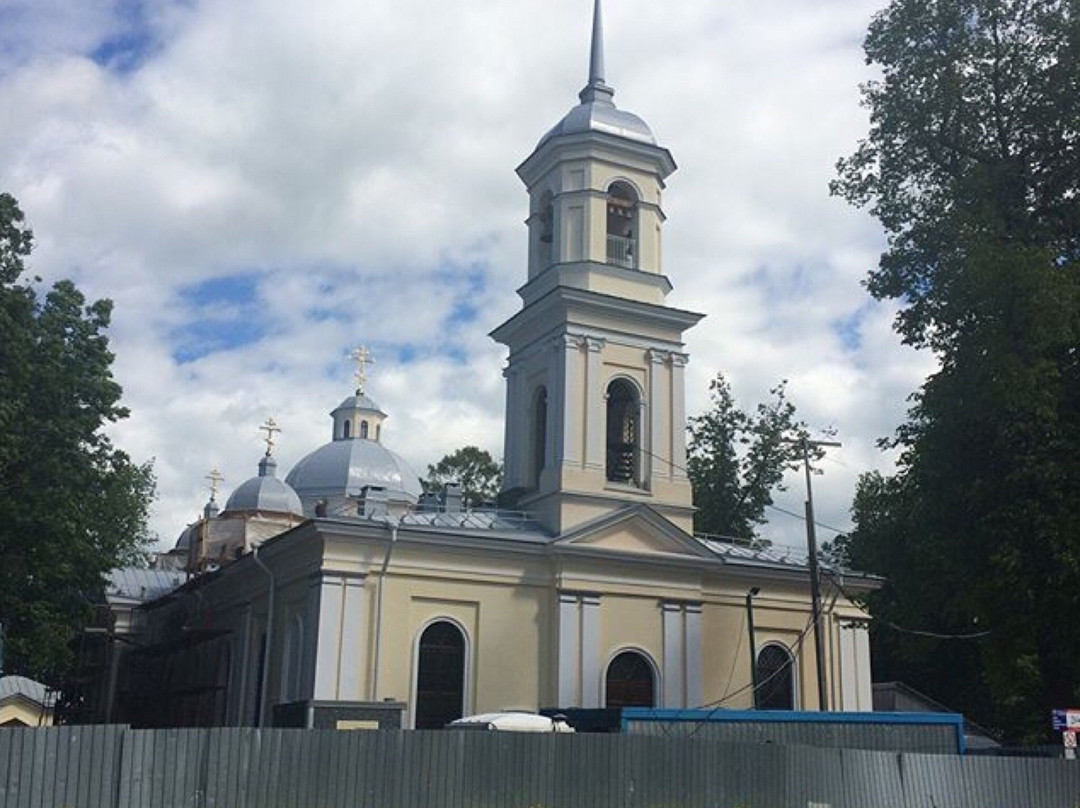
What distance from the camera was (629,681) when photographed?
29.7m

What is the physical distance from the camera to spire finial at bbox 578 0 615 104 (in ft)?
112

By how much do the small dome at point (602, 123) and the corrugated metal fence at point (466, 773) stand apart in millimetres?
17937

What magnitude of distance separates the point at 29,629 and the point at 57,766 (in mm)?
15542

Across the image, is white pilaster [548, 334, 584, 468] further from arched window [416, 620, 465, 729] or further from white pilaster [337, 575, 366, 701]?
white pilaster [337, 575, 366, 701]


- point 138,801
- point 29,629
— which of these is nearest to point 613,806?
point 138,801

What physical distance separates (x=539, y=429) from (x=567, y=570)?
4598mm

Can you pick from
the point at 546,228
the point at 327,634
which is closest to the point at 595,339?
the point at 546,228

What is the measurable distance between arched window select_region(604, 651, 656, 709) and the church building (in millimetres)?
52

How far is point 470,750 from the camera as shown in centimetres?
1719

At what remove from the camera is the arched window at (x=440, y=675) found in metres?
27.9

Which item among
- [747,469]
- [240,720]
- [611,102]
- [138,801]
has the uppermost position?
[611,102]

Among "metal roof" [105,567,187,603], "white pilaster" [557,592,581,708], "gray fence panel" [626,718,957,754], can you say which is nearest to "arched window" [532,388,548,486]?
"white pilaster" [557,592,581,708]

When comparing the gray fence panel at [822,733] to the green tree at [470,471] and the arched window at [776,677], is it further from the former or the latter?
the green tree at [470,471]

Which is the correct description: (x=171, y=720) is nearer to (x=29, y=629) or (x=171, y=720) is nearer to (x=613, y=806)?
(x=29, y=629)
